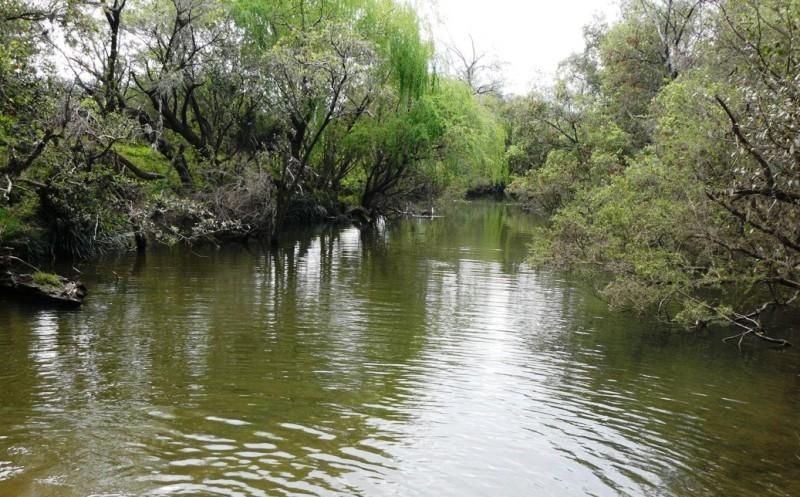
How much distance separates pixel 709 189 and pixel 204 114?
76.1ft

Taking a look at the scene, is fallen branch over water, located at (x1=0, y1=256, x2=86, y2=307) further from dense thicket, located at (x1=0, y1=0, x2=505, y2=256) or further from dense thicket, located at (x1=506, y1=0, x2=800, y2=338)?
dense thicket, located at (x1=506, y1=0, x2=800, y2=338)

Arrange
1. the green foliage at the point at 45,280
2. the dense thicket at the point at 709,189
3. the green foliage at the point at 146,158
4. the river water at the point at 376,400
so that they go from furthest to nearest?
the green foliage at the point at 146,158, the green foliage at the point at 45,280, the dense thicket at the point at 709,189, the river water at the point at 376,400

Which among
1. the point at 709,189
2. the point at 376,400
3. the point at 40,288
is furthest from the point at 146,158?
the point at 709,189

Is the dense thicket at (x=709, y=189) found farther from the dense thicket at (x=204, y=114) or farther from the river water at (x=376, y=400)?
the dense thicket at (x=204, y=114)

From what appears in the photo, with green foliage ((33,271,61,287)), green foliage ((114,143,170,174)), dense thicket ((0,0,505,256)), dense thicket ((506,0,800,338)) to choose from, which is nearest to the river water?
green foliage ((33,271,61,287))

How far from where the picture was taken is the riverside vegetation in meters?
10.5

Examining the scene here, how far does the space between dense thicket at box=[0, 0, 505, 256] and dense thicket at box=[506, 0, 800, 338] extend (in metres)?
9.46

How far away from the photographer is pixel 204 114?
2834 centimetres

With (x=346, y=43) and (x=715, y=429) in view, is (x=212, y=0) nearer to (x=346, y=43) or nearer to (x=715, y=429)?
(x=346, y=43)

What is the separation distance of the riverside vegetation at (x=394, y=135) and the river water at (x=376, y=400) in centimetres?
159

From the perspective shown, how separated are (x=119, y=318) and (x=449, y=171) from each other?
24110 mm

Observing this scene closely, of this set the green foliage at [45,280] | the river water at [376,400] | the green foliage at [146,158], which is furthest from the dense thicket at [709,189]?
the green foliage at [146,158]

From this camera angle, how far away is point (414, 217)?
46.9 meters

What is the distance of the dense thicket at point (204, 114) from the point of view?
14.0m
